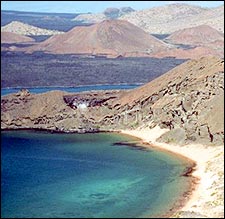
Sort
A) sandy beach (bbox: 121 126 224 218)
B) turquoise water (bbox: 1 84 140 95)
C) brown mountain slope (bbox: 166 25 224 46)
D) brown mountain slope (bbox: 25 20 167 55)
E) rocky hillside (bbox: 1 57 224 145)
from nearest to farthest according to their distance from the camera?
sandy beach (bbox: 121 126 224 218)
rocky hillside (bbox: 1 57 224 145)
turquoise water (bbox: 1 84 140 95)
brown mountain slope (bbox: 25 20 167 55)
brown mountain slope (bbox: 166 25 224 46)

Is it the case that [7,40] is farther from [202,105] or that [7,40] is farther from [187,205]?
[187,205]

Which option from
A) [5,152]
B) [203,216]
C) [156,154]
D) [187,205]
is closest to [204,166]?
[156,154]

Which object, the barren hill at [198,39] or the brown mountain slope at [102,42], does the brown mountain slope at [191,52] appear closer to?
the barren hill at [198,39]

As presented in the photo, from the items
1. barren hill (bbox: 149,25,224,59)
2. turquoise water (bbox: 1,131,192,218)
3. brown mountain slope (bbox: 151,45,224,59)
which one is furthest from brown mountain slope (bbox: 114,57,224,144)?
barren hill (bbox: 149,25,224,59)

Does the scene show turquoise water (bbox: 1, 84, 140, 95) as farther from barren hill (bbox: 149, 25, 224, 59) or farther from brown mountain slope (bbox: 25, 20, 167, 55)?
barren hill (bbox: 149, 25, 224, 59)

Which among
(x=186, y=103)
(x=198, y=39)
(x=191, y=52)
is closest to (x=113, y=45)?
(x=191, y=52)

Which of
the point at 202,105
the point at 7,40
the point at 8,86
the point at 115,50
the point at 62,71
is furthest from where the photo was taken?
the point at 7,40

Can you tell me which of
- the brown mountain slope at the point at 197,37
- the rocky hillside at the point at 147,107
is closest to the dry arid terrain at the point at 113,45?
the brown mountain slope at the point at 197,37

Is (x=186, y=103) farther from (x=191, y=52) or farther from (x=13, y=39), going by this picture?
(x=13, y=39)
